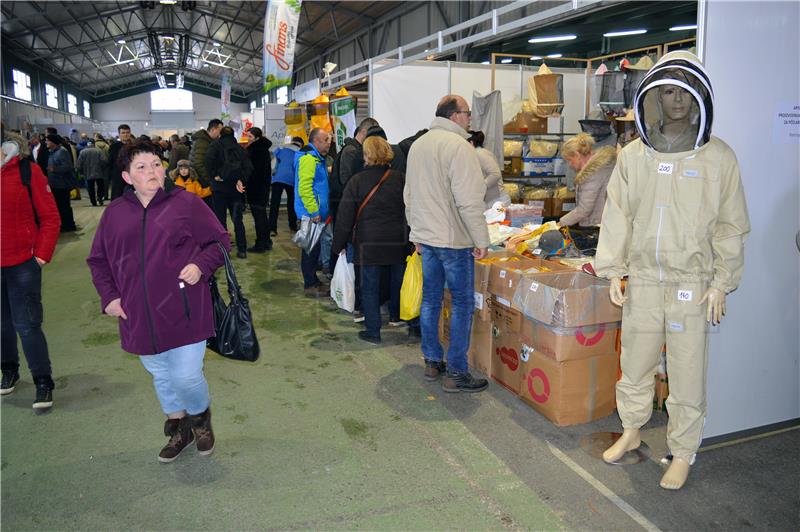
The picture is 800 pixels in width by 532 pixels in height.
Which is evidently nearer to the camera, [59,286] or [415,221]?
[415,221]

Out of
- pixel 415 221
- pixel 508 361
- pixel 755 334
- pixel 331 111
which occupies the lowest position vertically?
pixel 508 361

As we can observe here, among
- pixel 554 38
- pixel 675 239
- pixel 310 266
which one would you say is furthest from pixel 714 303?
pixel 554 38

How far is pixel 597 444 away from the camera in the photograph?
293cm

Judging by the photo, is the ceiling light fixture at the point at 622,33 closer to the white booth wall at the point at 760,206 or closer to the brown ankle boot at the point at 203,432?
the white booth wall at the point at 760,206

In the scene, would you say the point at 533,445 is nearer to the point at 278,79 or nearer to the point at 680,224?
the point at 680,224

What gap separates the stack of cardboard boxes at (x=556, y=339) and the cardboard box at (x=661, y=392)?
282 mm

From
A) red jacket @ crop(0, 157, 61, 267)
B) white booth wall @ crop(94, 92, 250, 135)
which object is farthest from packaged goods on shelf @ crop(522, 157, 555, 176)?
white booth wall @ crop(94, 92, 250, 135)

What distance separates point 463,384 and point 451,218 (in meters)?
0.99

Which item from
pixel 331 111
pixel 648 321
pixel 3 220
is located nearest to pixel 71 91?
pixel 331 111

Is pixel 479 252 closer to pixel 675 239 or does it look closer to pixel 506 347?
pixel 506 347

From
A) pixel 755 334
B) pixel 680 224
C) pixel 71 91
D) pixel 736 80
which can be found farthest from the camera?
pixel 71 91

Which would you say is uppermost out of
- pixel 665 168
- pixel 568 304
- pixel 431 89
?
pixel 431 89

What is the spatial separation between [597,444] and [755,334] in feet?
2.95

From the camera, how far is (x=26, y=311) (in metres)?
3.24
